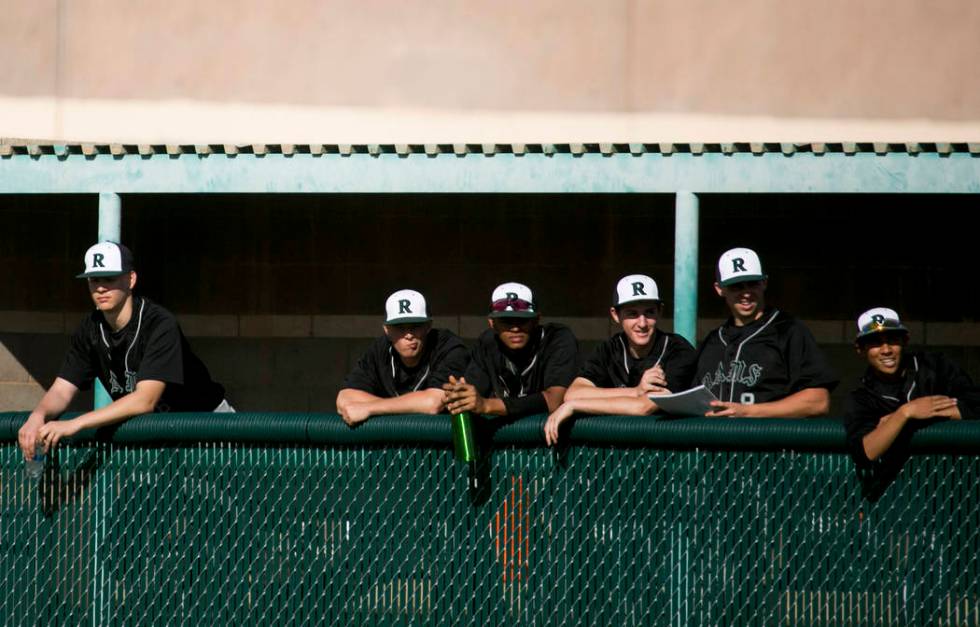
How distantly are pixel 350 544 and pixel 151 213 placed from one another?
23.7 ft

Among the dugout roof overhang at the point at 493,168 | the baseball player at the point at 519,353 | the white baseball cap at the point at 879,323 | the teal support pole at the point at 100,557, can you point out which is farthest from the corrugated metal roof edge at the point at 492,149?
the teal support pole at the point at 100,557

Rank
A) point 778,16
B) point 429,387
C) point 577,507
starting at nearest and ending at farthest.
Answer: point 577,507 → point 429,387 → point 778,16

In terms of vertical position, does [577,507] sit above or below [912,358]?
below

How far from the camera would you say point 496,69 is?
36.2 feet

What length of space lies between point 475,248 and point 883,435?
23.2ft

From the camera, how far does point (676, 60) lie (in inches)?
432

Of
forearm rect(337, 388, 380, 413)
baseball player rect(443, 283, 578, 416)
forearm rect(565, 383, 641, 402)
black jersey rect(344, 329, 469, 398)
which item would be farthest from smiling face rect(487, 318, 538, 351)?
forearm rect(337, 388, 380, 413)

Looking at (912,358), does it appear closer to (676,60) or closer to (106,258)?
(106,258)

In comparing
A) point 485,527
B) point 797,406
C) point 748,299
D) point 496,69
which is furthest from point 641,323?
point 496,69

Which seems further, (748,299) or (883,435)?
(748,299)

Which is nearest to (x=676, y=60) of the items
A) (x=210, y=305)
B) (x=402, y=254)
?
(x=402, y=254)

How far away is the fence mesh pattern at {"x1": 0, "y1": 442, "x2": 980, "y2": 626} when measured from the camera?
13.4 feet

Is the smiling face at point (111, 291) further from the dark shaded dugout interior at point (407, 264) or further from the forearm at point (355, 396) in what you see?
the dark shaded dugout interior at point (407, 264)

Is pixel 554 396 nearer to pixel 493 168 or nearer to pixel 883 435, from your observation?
pixel 883 435
